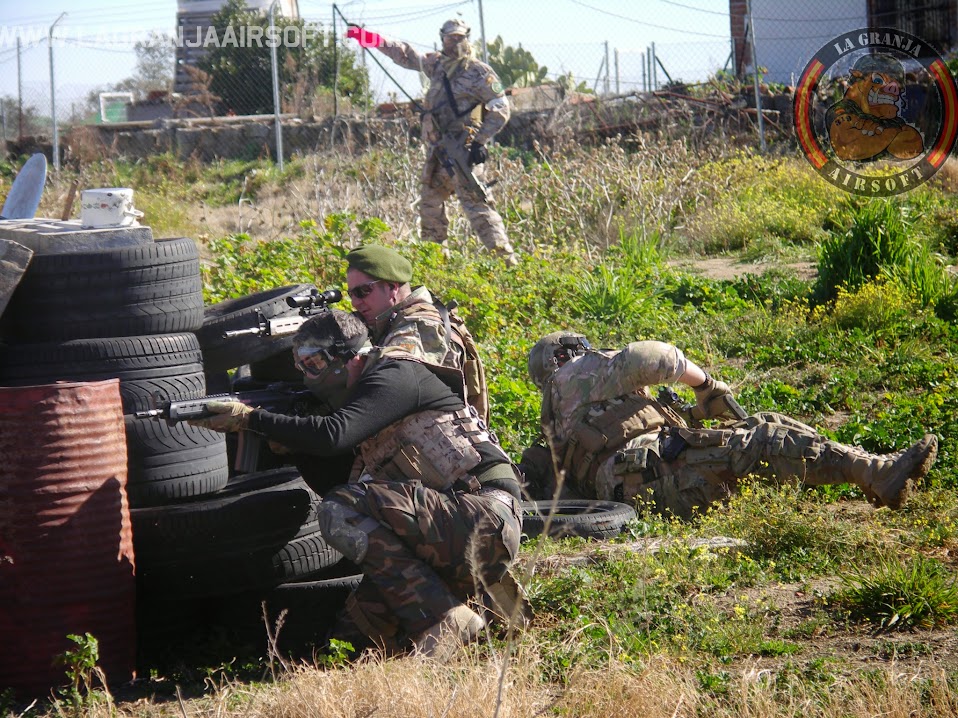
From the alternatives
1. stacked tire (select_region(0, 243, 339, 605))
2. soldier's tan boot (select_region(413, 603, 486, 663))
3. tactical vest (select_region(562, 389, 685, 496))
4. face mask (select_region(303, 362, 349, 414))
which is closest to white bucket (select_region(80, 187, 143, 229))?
stacked tire (select_region(0, 243, 339, 605))

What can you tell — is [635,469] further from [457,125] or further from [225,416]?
[457,125]

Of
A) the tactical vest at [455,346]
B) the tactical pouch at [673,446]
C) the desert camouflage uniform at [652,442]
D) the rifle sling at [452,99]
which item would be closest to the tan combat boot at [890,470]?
the desert camouflage uniform at [652,442]

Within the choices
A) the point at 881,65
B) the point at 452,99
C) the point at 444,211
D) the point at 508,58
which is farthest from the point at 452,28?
the point at 508,58

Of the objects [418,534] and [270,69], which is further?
[270,69]

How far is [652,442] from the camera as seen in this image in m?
5.62

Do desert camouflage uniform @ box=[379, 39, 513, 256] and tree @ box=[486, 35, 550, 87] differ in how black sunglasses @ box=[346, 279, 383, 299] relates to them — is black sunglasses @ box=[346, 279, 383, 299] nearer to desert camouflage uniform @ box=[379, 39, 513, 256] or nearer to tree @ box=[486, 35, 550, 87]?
desert camouflage uniform @ box=[379, 39, 513, 256]

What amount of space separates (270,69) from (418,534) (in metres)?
19.5

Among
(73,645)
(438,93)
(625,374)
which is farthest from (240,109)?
(73,645)

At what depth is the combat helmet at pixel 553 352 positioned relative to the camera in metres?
6.07

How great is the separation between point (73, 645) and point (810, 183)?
38.4 feet

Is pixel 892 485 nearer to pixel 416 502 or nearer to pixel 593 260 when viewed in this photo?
pixel 416 502

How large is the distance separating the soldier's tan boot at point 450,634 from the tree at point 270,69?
1830 centimetres

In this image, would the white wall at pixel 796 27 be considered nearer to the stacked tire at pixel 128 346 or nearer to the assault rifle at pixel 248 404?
the assault rifle at pixel 248 404

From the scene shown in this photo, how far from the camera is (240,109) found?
71.8 feet
